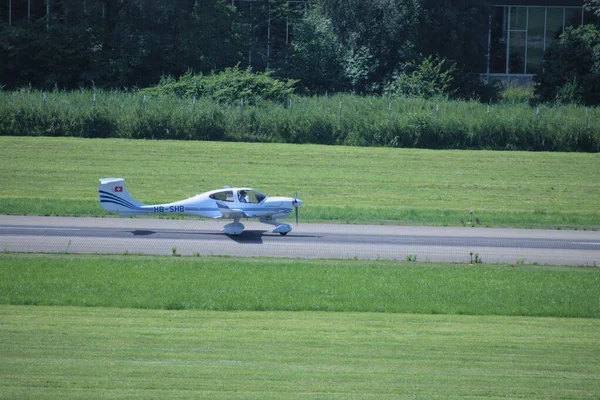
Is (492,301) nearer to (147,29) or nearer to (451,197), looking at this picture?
(451,197)

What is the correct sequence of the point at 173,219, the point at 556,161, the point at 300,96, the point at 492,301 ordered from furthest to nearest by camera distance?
1. the point at 300,96
2. the point at 556,161
3. the point at 173,219
4. the point at 492,301

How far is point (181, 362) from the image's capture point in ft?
43.1

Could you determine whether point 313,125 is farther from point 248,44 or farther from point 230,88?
point 248,44

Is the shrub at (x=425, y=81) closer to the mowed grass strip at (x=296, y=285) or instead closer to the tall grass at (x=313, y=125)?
the tall grass at (x=313, y=125)

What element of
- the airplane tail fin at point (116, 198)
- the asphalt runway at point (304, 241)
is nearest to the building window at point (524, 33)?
the asphalt runway at point (304, 241)

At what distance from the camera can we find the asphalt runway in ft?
80.3

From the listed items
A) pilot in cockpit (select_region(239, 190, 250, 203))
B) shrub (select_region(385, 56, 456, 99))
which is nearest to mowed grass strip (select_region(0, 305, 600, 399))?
pilot in cockpit (select_region(239, 190, 250, 203))

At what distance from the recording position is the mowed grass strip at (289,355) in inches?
468

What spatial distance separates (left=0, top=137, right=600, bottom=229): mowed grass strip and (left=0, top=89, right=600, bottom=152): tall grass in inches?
69.3

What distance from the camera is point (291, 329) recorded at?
623 inches

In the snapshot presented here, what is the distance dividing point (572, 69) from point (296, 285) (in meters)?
46.8

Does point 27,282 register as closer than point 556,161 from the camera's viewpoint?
Yes

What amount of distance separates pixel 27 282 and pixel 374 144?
32248 millimetres

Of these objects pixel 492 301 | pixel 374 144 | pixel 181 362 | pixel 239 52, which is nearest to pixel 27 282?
pixel 181 362
